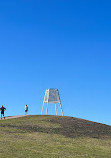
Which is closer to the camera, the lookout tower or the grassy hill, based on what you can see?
the grassy hill

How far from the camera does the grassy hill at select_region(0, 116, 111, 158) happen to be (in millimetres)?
24094

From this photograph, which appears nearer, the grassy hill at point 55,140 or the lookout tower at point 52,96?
the grassy hill at point 55,140

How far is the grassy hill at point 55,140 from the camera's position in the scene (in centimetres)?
2409

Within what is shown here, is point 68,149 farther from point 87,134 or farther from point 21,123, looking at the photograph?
point 21,123

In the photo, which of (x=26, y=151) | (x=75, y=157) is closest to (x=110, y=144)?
(x=75, y=157)

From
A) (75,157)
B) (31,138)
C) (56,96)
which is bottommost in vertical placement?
(75,157)

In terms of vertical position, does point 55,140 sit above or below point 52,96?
below

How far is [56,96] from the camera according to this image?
172 ft

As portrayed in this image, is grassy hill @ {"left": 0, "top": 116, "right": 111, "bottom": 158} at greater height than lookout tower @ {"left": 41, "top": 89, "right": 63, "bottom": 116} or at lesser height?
lesser

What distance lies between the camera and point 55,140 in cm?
3034

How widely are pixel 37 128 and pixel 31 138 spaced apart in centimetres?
701

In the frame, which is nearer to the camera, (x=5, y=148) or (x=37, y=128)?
(x=5, y=148)

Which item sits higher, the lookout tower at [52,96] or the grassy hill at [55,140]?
the lookout tower at [52,96]

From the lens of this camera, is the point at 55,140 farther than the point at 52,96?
No
